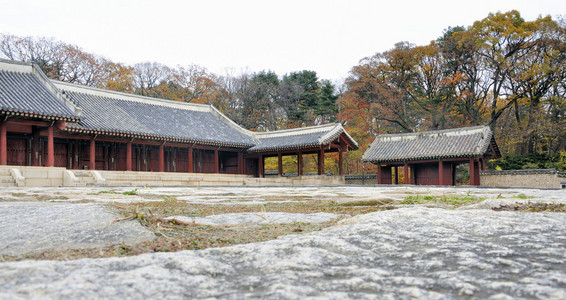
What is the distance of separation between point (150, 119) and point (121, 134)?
14.1ft

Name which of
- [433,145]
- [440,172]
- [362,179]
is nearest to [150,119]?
[362,179]

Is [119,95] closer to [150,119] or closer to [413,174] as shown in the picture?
[150,119]

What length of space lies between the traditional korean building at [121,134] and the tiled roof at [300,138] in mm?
66

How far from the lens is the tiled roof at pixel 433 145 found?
2688cm

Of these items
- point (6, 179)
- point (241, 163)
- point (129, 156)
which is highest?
point (129, 156)

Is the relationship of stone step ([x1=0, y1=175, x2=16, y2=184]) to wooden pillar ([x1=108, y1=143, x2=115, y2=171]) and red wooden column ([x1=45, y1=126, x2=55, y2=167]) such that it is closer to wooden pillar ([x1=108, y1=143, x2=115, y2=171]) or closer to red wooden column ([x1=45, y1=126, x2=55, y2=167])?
red wooden column ([x1=45, y1=126, x2=55, y2=167])

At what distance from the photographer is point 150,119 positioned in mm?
27969

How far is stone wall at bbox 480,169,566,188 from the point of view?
26000mm

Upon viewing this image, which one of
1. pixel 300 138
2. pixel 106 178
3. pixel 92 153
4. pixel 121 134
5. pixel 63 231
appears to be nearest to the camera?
pixel 63 231

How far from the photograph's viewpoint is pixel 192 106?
32906 mm

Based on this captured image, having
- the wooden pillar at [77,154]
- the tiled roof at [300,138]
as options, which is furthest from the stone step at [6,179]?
the tiled roof at [300,138]

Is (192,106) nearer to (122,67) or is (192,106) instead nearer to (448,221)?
(122,67)

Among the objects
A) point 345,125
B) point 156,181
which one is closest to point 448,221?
point 156,181

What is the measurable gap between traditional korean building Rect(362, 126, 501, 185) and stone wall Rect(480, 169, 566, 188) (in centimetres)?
88
